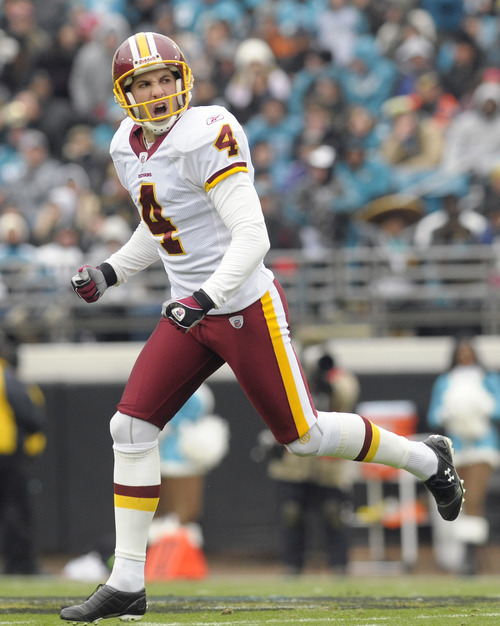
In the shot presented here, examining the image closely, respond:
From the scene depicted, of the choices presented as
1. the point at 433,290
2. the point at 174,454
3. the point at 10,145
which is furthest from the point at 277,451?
the point at 10,145

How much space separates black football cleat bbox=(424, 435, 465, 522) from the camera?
4.71 meters

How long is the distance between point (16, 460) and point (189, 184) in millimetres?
4478

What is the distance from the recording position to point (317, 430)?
4496 millimetres

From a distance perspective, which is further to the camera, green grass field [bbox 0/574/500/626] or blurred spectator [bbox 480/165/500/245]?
blurred spectator [bbox 480/165/500/245]

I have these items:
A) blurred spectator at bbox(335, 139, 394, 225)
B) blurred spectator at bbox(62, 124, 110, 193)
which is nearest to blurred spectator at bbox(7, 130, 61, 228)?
blurred spectator at bbox(62, 124, 110, 193)

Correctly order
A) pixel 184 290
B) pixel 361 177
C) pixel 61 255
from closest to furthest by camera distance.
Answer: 1. pixel 184 290
2. pixel 61 255
3. pixel 361 177

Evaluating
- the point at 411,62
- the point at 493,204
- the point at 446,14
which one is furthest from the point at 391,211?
the point at 446,14

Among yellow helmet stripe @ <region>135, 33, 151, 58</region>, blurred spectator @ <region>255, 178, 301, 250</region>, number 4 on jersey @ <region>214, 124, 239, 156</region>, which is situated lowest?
blurred spectator @ <region>255, 178, 301, 250</region>

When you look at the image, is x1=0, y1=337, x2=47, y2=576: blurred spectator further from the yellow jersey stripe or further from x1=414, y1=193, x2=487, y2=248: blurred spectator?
the yellow jersey stripe

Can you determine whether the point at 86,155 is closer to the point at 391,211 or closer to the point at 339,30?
the point at 339,30

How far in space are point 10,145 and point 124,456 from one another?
8.27 m

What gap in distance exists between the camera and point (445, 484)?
4.71 metres

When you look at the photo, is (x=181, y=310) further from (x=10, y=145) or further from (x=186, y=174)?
(x=10, y=145)

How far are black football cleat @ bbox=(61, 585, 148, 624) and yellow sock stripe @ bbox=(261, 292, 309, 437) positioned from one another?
82 centimetres
